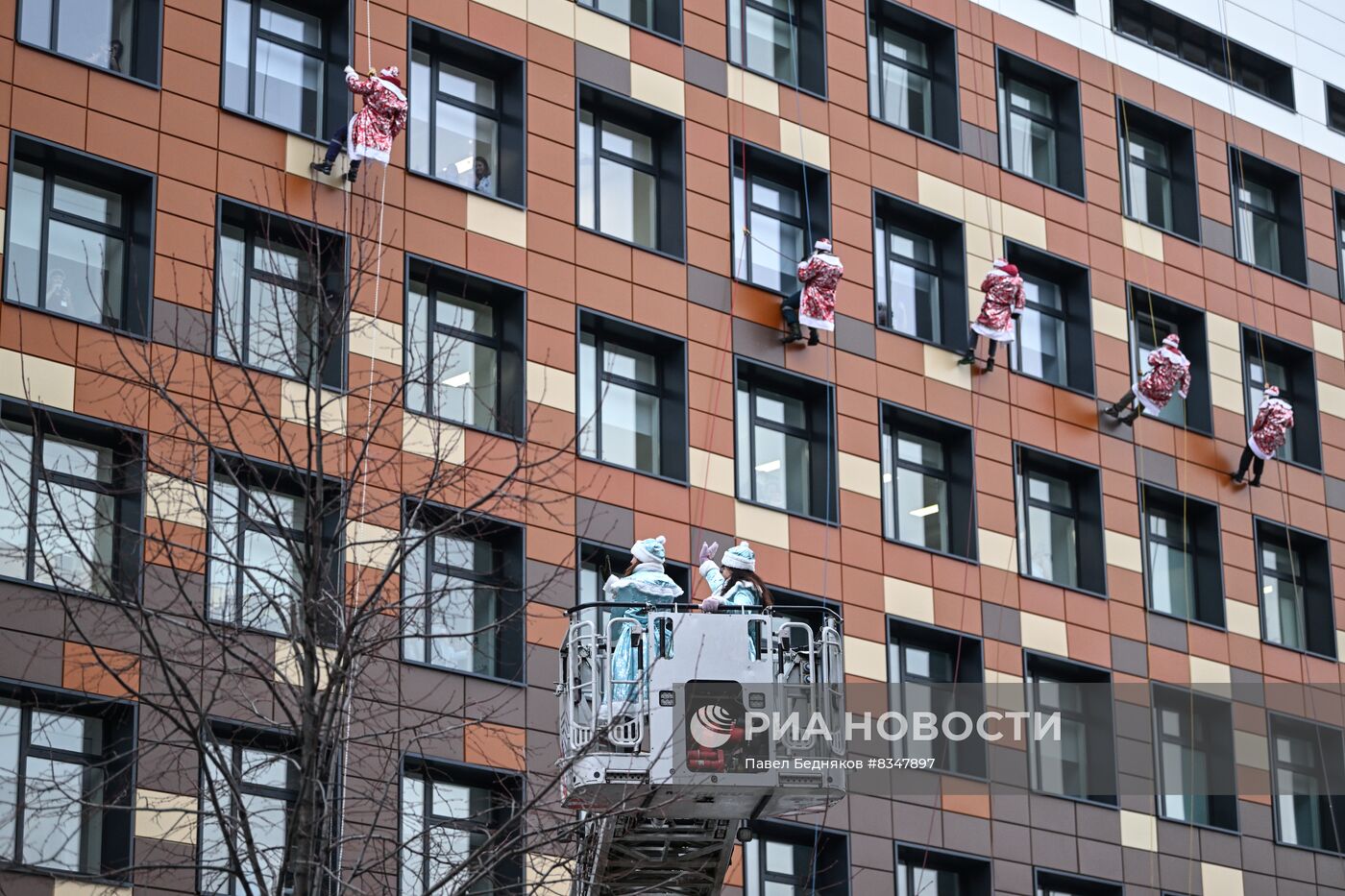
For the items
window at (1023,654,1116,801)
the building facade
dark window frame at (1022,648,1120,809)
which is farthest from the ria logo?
window at (1023,654,1116,801)

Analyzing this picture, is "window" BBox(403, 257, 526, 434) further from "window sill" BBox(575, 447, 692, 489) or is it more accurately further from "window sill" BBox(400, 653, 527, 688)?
"window sill" BBox(400, 653, 527, 688)

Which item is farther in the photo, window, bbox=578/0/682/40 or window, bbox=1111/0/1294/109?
window, bbox=1111/0/1294/109

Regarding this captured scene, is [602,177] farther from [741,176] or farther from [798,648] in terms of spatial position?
[798,648]

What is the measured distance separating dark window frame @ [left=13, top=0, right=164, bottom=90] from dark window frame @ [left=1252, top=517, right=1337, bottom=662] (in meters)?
23.5

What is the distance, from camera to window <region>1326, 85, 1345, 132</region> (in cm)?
5284

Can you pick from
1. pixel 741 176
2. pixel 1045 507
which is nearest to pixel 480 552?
pixel 741 176

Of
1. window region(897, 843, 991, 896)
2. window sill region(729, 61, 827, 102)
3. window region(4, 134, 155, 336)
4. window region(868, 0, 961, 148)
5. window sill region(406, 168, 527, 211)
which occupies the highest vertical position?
window region(868, 0, 961, 148)

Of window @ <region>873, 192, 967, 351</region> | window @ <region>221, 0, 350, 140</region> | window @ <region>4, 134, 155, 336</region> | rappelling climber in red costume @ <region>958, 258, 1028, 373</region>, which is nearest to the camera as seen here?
window @ <region>4, 134, 155, 336</region>

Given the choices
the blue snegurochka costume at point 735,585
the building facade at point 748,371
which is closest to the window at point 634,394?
the building facade at point 748,371

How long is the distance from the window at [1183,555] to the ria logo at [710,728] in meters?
20.5

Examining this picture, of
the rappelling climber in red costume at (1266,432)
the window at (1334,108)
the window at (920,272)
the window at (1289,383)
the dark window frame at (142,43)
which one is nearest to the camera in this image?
the dark window frame at (142,43)

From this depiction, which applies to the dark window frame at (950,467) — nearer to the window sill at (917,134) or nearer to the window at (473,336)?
the window sill at (917,134)

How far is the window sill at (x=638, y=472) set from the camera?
37.8 m

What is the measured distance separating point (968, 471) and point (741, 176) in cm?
622
